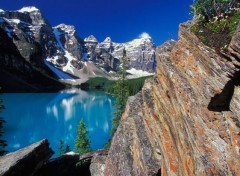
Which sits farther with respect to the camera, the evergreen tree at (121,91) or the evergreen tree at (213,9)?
the evergreen tree at (121,91)

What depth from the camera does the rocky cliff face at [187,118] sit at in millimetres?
9359

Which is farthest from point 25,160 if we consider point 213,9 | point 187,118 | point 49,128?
point 49,128

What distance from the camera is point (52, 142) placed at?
204 ft

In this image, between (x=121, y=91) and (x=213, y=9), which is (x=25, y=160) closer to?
(x=213, y=9)

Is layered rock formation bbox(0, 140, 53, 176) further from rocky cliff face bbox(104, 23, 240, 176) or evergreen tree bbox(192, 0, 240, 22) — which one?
evergreen tree bbox(192, 0, 240, 22)

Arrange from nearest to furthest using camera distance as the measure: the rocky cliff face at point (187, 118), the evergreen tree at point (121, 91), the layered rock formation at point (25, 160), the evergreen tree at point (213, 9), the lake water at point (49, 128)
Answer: the rocky cliff face at point (187, 118) < the evergreen tree at point (213, 9) < the layered rock formation at point (25, 160) < the evergreen tree at point (121, 91) < the lake water at point (49, 128)

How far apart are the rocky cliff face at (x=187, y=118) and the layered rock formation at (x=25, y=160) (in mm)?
6243

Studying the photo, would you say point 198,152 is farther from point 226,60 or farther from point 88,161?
point 88,161

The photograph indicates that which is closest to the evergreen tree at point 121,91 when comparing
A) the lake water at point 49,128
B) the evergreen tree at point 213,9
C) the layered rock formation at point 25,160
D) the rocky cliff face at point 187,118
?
the lake water at point 49,128

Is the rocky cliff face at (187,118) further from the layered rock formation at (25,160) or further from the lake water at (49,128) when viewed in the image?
the lake water at (49,128)

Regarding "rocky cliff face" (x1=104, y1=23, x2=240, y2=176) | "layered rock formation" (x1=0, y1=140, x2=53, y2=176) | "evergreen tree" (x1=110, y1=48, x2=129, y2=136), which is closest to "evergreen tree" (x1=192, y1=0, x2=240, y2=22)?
"rocky cliff face" (x1=104, y1=23, x2=240, y2=176)

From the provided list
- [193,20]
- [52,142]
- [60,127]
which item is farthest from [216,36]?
[60,127]

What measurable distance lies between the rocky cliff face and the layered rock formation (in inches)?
246

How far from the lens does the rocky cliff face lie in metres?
9.36
